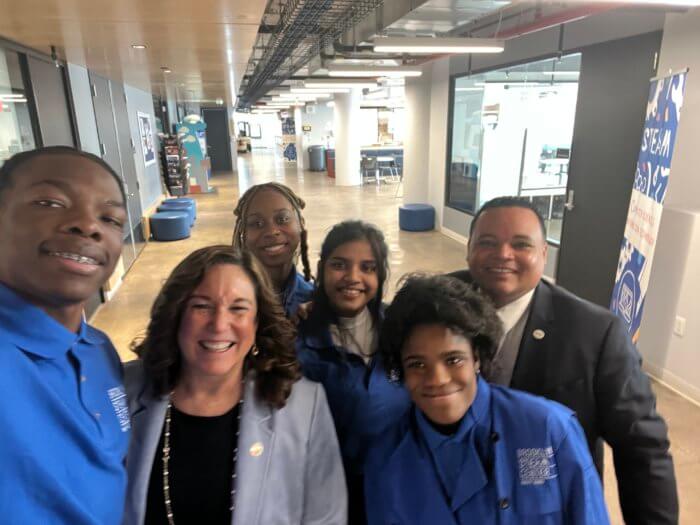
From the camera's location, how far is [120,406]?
3.81 ft

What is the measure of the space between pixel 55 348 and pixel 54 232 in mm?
249

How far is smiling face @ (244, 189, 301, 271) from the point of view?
76.8 inches

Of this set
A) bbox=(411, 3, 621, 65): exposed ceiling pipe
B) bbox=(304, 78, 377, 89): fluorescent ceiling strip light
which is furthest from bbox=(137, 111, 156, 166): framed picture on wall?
bbox=(411, 3, 621, 65): exposed ceiling pipe

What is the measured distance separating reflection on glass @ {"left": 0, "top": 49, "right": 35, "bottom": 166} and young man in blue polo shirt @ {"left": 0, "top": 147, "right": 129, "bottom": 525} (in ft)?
10.7

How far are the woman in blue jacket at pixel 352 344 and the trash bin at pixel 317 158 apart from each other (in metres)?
18.2

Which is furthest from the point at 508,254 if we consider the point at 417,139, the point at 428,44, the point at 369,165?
the point at 369,165

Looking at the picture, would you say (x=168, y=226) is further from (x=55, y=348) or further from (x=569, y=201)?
(x=55, y=348)

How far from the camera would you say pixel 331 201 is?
469 inches

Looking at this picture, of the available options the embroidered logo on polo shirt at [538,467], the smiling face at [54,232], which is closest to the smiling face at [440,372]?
the embroidered logo on polo shirt at [538,467]

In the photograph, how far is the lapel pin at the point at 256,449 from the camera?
1.20 meters

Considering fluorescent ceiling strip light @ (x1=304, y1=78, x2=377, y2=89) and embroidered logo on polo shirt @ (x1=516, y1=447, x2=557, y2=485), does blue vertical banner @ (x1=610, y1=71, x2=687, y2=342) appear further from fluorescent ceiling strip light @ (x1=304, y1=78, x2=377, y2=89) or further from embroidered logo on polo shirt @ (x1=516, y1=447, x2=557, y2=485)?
fluorescent ceiling strip light @ (x1=304, y1=78, x2=377, y2=89)

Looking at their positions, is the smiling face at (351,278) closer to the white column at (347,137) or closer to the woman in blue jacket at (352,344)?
the woman in blue jacket at (352,344)

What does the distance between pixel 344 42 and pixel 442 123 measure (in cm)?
287

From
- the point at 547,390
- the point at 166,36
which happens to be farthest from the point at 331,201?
the point at 547,390
